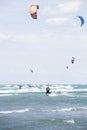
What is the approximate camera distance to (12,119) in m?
36.0

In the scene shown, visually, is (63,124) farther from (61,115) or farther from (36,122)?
(61,115)

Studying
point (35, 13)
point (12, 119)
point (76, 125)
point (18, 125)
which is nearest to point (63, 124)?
point (76, 125)

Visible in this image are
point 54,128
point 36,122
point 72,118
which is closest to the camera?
point 54,128

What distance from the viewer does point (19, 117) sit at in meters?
37.1

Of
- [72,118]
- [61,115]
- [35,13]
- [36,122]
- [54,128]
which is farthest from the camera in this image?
[61,115]

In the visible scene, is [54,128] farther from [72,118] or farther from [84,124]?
[72,118]

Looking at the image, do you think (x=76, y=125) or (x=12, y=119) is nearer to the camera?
(x=76, y=125)

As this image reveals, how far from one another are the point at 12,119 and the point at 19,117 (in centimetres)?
120

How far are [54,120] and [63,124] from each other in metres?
2.50

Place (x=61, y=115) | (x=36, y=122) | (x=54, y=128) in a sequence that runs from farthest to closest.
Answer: (x=61, y=115) → (x=36, y=122) → (x=54, y=128)

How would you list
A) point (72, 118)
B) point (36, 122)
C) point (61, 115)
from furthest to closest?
point (61, 115)
point (72, 118)
point (36, 122)

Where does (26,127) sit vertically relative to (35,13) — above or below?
below

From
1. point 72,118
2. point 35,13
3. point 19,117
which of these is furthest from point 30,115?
point 35,13

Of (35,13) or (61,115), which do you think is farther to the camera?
(61,115)
